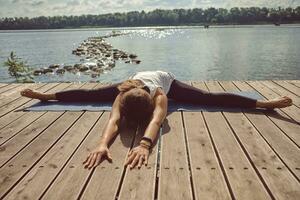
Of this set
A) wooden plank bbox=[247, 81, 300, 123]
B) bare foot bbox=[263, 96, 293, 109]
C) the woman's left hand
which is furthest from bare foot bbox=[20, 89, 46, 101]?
wooden plank bbox=[247, 81, 300, 123]

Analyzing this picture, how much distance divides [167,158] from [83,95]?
2616 mm

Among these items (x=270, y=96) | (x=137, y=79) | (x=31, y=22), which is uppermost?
(x=137, y=79)

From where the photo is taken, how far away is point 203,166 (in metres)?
3.28

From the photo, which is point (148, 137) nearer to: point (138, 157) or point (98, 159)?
point (138, 157)

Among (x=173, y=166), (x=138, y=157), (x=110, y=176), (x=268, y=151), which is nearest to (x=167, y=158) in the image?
(x=173, y=166)

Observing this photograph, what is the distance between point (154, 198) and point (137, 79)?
230 centimetres

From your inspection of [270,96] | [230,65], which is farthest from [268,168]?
[230,65]

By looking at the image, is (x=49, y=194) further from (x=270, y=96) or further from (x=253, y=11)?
(x=253, y=11)

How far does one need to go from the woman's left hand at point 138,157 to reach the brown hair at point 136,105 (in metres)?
0.61

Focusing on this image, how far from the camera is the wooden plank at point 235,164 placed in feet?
9.28

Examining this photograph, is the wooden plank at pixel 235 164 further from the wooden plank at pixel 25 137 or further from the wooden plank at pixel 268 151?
the wooden plank at pixel 25 137

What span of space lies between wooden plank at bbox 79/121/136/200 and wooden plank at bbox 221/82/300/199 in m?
1.29

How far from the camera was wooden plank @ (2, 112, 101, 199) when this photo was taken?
9.57 ft

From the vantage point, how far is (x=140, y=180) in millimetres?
3053
